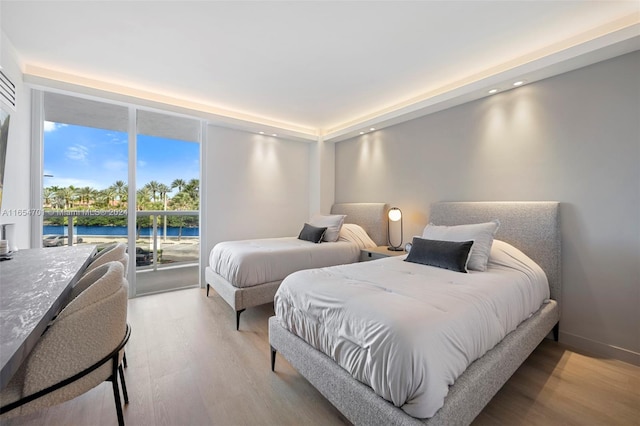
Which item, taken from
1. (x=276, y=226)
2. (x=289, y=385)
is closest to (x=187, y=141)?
(x=276, y=226)

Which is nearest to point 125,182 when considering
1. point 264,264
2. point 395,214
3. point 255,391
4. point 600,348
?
point 264,264

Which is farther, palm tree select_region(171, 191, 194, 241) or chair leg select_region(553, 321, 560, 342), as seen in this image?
palm tree select_region(171, 191, 194, 241)

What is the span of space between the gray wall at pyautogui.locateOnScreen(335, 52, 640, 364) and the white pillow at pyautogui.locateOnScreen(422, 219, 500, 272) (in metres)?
0.60

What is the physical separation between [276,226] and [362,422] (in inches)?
146

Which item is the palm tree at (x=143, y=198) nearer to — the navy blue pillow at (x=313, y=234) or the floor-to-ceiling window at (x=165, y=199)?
the floor-to-ceiling window at (x=165, y=199)

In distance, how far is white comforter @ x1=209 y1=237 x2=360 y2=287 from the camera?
282cm

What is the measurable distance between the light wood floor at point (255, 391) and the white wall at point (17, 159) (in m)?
1.58

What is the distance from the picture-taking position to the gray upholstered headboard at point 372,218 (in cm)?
403

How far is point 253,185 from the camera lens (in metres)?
4.51

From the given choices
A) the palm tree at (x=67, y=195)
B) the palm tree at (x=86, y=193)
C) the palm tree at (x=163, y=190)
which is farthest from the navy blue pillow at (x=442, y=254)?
the palm tree at (x=67, y=195)

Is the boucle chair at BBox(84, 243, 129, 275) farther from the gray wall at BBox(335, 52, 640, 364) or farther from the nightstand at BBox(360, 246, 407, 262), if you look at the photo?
the gray wall at BBox(335, 52, 640, 364)

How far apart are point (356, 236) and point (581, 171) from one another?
98.0 inches

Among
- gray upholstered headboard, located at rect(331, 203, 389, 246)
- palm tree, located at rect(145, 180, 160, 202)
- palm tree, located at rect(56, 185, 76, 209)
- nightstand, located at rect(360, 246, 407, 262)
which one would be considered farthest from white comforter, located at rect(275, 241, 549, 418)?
palm tree, located at rect(56, 185, 76, 209)

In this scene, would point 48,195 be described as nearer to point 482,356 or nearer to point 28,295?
point 28,295
